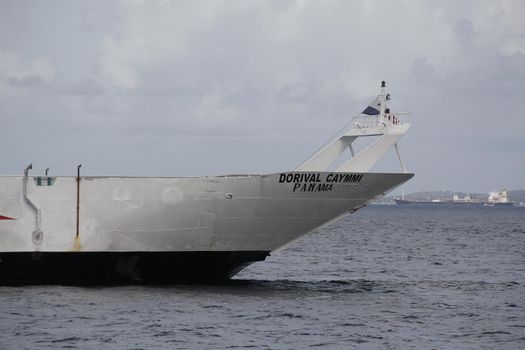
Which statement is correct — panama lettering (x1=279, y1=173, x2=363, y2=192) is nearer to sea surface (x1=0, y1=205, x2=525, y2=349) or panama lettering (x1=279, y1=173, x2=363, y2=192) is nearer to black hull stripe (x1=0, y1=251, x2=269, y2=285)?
black hull stripe (x1=0, y1=251, x2=269, y2=285)

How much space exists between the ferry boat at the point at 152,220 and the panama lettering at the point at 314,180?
0.03m

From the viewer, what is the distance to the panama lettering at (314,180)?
97.6 feet

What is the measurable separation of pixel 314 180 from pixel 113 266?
6954 millimetres

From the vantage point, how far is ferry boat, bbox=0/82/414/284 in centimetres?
2925

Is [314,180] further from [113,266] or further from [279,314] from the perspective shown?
[113,266]

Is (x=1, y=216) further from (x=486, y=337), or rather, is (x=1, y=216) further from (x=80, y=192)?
(x=486, y=337)

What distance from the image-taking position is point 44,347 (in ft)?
69.7

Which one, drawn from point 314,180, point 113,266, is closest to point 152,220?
point 113,266

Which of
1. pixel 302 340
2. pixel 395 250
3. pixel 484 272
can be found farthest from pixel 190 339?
pixel 395 250

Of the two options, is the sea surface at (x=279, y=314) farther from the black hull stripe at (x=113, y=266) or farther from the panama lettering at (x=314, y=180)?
the panama lettering at (x=314, y=180)

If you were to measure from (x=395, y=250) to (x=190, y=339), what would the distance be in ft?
123

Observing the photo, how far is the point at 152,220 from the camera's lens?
29.4 meters


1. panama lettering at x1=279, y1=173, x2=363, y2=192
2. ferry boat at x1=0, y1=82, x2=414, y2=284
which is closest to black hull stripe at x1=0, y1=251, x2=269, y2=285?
ferry boat at x1=0, y1=82, x2=414, y2=284

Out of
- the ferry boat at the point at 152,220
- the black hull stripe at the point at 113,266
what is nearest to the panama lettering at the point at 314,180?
the ferry boat at the point at 152,220
